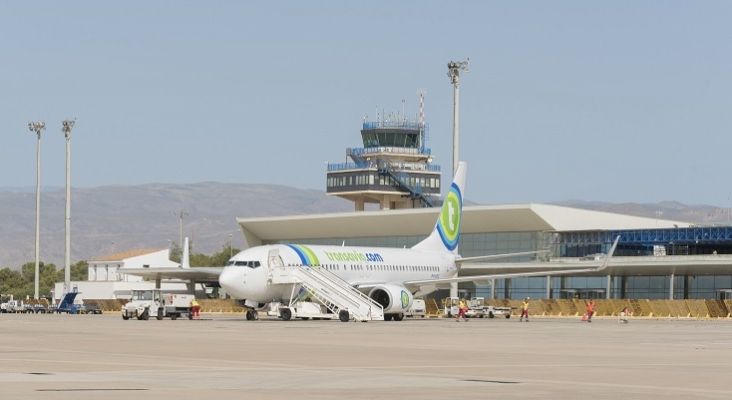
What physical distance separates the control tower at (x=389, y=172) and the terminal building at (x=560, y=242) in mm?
15041

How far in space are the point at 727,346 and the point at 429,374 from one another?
49.2ft

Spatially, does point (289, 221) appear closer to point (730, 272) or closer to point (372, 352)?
point (730, 272)

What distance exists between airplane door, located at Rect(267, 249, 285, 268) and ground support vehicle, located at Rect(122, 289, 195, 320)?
835cm

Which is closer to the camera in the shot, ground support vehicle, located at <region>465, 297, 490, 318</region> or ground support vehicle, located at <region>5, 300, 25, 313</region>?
ground support vehicle, located at <region>465, 297, 490, 318</region>

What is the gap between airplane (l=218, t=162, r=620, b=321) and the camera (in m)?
61.8

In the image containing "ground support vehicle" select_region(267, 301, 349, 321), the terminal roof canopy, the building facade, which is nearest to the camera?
"ground support vehicle" select_region(267, 301, 349, 321)

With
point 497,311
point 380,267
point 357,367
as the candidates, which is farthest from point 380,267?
point 357,367

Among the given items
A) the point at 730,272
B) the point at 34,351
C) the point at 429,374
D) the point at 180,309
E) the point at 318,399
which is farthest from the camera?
the point at 730,272

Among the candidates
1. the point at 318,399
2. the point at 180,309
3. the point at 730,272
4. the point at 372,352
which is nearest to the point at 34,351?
the point at 372,352

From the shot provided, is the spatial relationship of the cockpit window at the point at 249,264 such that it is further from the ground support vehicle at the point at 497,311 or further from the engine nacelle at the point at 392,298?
the ground support vehicle at the point at 497,311

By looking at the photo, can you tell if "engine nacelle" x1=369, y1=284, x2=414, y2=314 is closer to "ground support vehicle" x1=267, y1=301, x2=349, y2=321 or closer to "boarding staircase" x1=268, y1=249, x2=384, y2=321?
"boarding staircase" x1=268, y1=249, x2=384, y2=321

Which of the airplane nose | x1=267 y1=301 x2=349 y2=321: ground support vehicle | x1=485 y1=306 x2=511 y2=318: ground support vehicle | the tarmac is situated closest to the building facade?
x1=485 y1=306 x2=511 y2=318: ground support vehicle

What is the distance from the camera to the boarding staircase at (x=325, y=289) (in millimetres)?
60500

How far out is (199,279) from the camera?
10562cm
